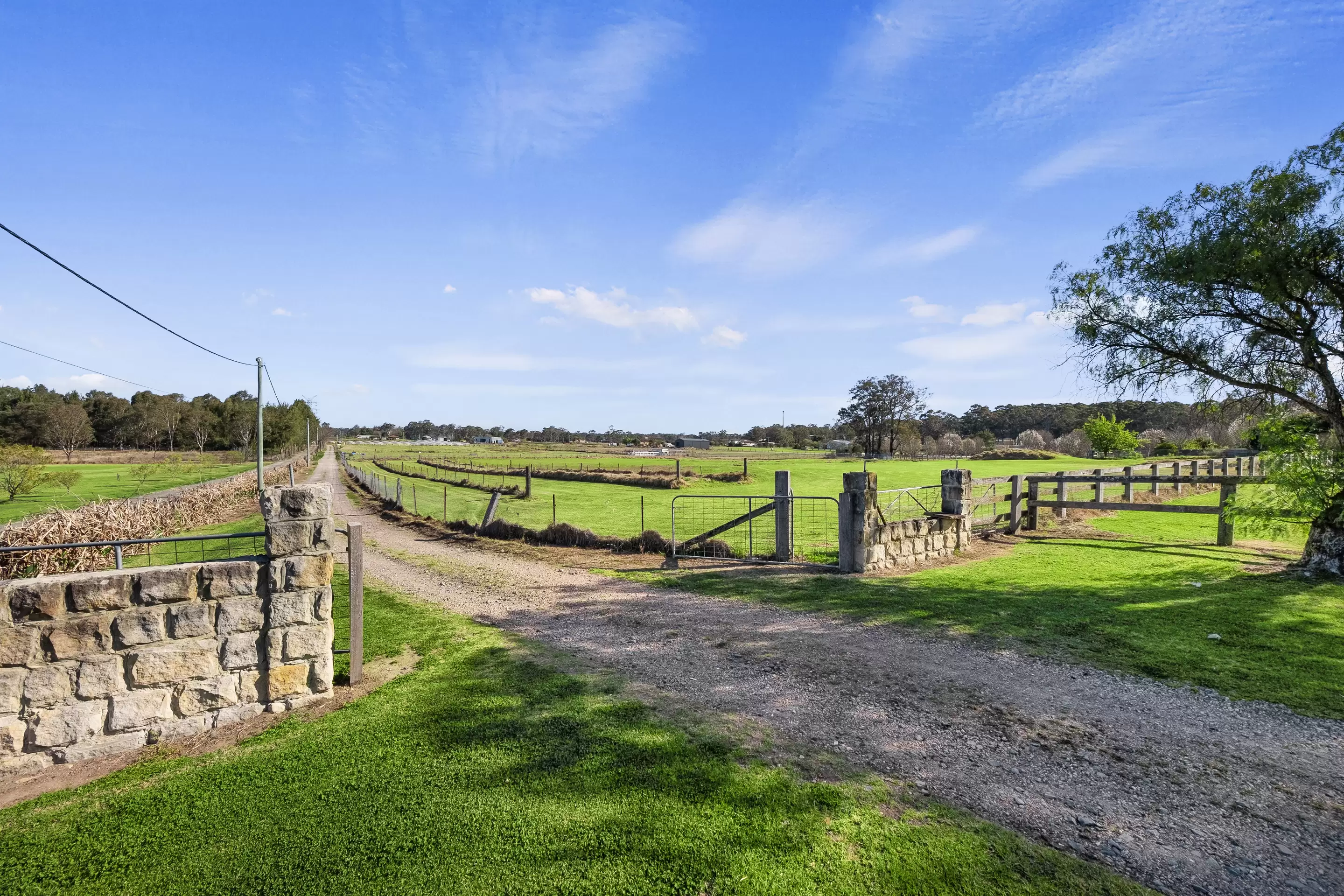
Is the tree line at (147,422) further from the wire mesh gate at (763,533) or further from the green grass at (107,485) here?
the wire mesh gate at (763,533)

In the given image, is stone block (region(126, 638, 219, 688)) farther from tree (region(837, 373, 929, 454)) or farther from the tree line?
tree (region(837, 373, 929, 454))

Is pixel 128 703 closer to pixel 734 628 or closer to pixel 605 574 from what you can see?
pixel 734 628

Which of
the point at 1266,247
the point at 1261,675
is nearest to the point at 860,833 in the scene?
the point at 1261,675

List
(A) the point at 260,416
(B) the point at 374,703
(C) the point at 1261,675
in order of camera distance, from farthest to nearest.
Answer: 1. (A) the point at 260,416
2. (C) the point at 1261,675
3. (B) the point at 374,703

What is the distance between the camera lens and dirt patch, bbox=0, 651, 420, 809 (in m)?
3.91

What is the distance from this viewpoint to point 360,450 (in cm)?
10044

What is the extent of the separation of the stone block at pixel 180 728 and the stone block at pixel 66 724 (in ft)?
1.07

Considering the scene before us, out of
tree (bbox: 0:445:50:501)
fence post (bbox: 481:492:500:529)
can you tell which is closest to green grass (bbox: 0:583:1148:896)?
fence post (bbox: 481:492:500:529)

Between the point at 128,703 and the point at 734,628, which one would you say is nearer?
the point at 128,703

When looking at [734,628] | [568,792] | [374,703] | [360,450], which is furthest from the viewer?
[360,450]

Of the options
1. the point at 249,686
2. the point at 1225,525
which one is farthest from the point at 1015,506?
the point at 249,686

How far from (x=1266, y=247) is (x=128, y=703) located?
14432 millimetres

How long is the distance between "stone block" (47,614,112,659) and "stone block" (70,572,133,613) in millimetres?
75

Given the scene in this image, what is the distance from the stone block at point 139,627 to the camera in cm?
424
